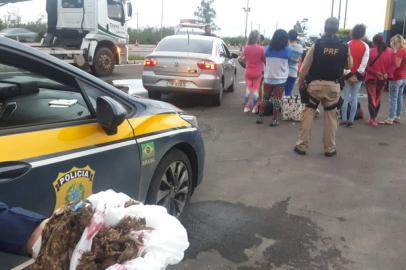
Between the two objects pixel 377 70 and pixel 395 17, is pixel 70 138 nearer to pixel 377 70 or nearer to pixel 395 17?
pixel 377 70

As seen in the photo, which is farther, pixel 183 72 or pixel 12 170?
pixel 183 72

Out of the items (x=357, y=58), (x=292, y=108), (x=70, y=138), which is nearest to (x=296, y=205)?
(x=70, y=138)

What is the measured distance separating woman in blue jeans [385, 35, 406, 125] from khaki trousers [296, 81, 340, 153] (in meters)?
2.66

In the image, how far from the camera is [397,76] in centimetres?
841

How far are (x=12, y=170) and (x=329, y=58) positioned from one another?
4.93 metres

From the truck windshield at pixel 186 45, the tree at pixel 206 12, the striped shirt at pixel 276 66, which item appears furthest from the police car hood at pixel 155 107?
the tree at pixel 206 12

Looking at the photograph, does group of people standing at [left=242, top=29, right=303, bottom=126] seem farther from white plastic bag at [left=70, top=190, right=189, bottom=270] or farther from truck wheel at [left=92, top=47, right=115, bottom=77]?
truck wheel at [left=92, top=47, right=115, bottom=77]

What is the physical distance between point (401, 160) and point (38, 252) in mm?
5970

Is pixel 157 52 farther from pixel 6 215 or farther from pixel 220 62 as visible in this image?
pixel 6 215

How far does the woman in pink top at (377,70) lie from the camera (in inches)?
329

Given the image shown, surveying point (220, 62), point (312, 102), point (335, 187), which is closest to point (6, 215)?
point (335, 187)

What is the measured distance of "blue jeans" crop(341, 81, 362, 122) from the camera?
26.6ft

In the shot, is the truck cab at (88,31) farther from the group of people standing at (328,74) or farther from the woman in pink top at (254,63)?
the group of people standing at (328,74)

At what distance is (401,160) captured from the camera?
6449 millimetres
